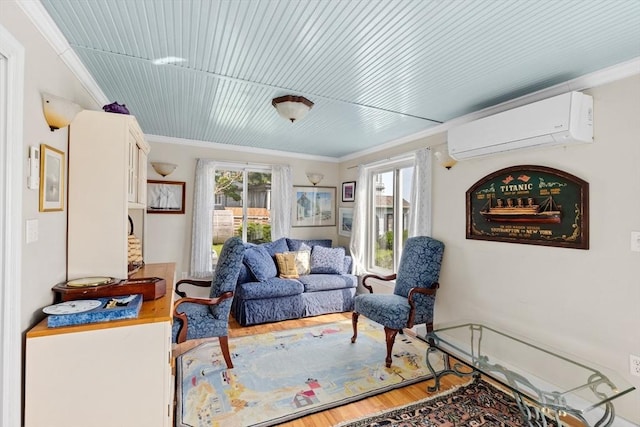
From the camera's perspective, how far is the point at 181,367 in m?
2.66

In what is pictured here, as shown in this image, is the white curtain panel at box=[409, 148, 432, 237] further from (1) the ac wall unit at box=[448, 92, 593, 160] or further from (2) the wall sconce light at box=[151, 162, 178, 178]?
(2) the wall sconce light at box=[151, 162, 178, 178]

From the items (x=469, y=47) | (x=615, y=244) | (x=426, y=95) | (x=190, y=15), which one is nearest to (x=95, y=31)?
(x=190, y=15)

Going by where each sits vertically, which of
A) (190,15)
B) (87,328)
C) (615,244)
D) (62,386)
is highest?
(190,15)

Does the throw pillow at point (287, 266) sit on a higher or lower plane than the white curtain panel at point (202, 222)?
lower

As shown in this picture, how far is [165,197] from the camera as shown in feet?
13.7

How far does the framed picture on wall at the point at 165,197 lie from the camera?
161 inches

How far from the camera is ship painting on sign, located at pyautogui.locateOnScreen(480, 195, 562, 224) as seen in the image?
234 centimetres

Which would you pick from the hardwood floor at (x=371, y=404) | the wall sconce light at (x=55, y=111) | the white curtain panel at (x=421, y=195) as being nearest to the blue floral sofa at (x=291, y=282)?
the hardwood floor at (x=371, y=404)

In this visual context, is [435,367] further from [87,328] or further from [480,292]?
[87,328]

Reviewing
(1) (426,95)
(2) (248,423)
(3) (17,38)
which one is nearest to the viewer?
(3) (17,38)

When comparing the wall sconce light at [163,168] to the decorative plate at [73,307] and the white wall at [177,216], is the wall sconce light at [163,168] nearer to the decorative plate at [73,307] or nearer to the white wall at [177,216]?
the white wall at [177,216]

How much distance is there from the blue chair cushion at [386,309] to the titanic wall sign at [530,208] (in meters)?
0.98

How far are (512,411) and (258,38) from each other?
3.00m

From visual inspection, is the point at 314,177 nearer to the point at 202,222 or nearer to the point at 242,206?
the point at 242,206
